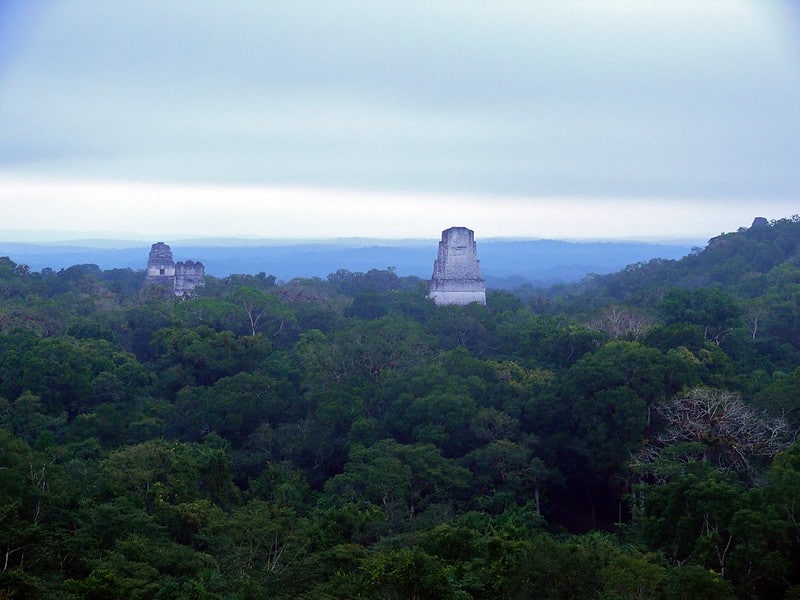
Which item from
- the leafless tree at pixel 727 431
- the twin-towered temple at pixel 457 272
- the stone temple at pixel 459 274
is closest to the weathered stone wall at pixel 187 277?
the twin-towered temple at pixel 457 272

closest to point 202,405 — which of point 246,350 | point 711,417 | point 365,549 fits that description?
point 246,350

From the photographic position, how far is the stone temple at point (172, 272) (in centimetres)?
4632

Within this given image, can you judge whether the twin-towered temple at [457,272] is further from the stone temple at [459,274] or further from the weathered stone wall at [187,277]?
the weathered stone wall at [187,277]

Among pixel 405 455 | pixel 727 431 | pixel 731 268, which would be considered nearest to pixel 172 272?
pixel 731 268

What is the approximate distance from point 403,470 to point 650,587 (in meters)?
7.22

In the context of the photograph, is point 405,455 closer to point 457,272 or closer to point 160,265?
point 457,272

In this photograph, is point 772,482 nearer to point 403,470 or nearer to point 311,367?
point 403,470

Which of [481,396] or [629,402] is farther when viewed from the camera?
[481,396]

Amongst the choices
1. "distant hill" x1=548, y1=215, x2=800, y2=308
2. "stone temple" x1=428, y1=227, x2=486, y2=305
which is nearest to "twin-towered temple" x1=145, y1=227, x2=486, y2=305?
"stone temple" x1=428, y1=227, x2=486, y2=305

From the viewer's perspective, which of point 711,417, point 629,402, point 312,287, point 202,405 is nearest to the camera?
point 711,417

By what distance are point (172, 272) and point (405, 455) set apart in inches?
1189

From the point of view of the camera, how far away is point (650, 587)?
39.9ft

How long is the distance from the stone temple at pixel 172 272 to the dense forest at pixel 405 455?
11.4m

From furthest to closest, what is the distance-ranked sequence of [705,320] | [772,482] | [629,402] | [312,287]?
[312,287], [705,320], [629,402], [772,482]
